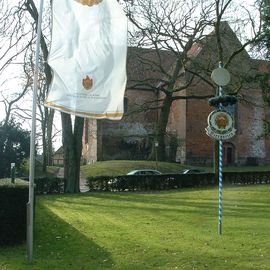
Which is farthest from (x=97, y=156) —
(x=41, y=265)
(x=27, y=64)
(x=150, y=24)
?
(x=41, y=265)

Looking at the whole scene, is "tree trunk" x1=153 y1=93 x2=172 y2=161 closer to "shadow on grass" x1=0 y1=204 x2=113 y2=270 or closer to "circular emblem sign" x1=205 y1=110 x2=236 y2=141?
"circular emblem sign" x1=205 y1=110 x2=236 y2=141

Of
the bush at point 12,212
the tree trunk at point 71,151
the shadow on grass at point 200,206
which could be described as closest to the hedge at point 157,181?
the tree trunk at point 71,151

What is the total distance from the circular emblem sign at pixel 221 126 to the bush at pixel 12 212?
16.3ft

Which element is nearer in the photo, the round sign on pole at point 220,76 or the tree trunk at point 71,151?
the round sign on pole at point 220,76

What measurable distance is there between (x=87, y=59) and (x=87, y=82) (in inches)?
18.1

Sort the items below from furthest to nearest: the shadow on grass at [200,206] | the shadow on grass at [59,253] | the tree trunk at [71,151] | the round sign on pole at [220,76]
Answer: the tree trunk at [71,151]
the shadow on grass at [200,206]
the round sign on pole at [220,76]
the shadow on grass at [59,253]

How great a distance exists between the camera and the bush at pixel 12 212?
10.6 metres

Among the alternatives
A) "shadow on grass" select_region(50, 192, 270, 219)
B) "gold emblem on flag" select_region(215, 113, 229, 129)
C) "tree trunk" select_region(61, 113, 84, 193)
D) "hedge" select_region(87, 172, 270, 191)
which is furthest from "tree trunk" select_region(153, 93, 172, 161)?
"gold emblem on flag" select_region(215, 113, 229, 129)

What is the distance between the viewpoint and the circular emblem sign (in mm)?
12820

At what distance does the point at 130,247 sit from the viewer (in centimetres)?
1059

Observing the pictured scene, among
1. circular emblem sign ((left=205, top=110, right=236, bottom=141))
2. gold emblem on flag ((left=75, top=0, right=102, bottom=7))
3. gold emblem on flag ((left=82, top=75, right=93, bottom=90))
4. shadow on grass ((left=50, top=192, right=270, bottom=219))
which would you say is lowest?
shadow on grass ((left=50, top=192, right=270, bottom=219))

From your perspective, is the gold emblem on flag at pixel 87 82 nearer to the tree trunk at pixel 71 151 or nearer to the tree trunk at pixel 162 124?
the tree trunk at pixel 71 151

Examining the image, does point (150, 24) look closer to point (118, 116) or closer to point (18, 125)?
point (18, 125)

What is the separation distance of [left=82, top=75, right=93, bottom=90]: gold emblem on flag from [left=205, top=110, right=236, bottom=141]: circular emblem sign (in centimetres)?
427
